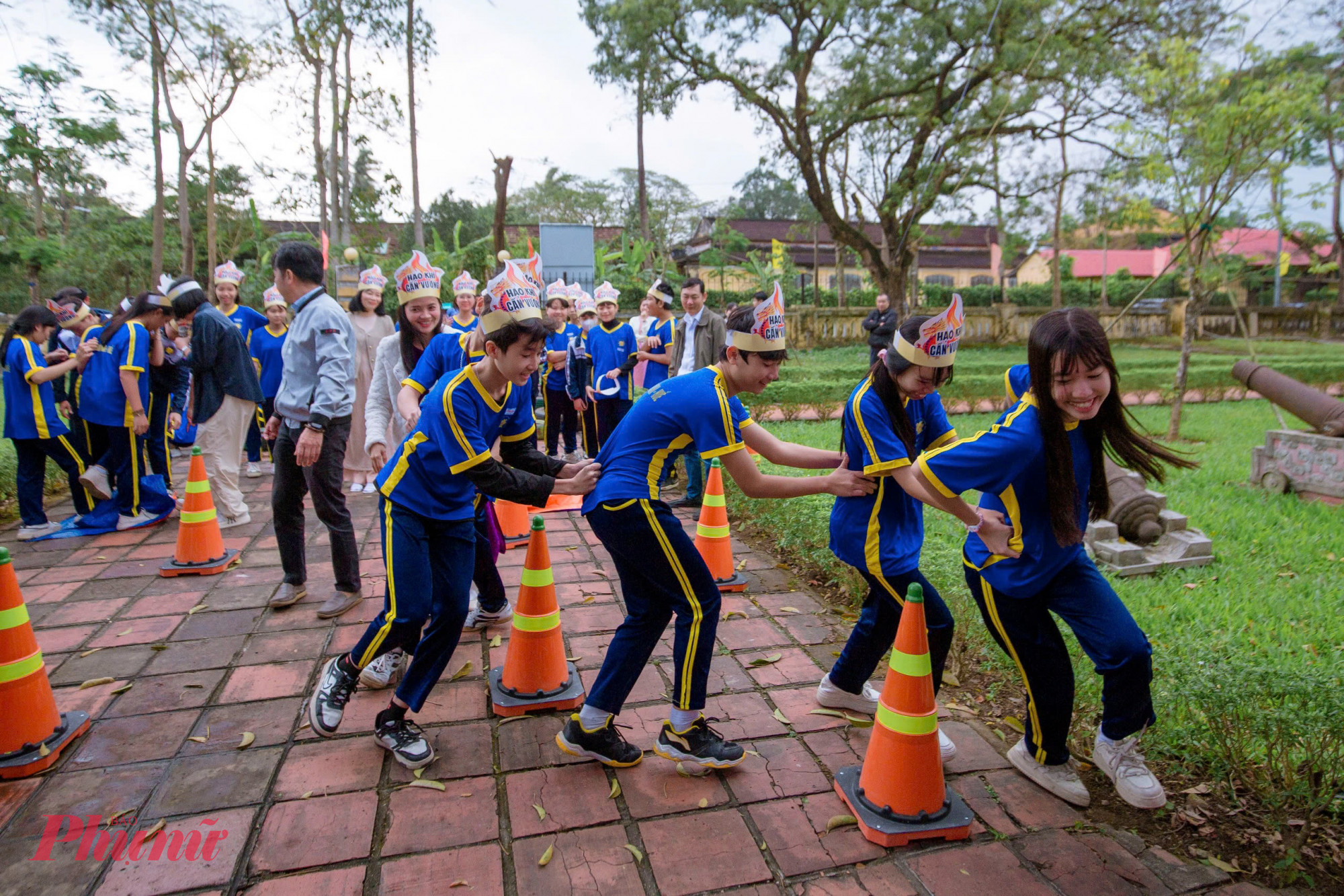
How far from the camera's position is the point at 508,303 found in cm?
295

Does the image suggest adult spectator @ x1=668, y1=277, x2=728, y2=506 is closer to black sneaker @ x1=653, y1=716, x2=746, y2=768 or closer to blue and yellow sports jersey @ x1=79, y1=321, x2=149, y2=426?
black sneaker @ x1=653, y1=716, x2=746, y2=768

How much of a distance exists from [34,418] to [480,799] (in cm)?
541

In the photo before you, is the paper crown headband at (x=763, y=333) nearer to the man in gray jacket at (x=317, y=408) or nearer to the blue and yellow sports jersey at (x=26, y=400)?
the man in gray jacket at (x=317, y=408)

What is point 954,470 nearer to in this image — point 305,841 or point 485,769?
point 485,769

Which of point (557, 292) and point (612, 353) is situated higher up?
point (557, 292)

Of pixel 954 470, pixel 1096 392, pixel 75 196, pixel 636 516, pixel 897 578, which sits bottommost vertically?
pixel 897 578

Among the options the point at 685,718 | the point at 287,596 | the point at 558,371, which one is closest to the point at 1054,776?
the point at 685,718

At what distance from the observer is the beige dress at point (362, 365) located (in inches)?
286

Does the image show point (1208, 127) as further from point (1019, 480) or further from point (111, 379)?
point (111, 379)

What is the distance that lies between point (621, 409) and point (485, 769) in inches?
200

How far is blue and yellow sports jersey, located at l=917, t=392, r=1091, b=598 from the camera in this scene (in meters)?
2.54

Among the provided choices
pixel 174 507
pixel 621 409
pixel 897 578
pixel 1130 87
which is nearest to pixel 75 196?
pixel 174 507

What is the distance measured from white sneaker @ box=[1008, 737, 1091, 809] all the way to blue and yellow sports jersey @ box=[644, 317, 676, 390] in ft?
16.8

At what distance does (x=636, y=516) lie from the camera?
2.81 m
